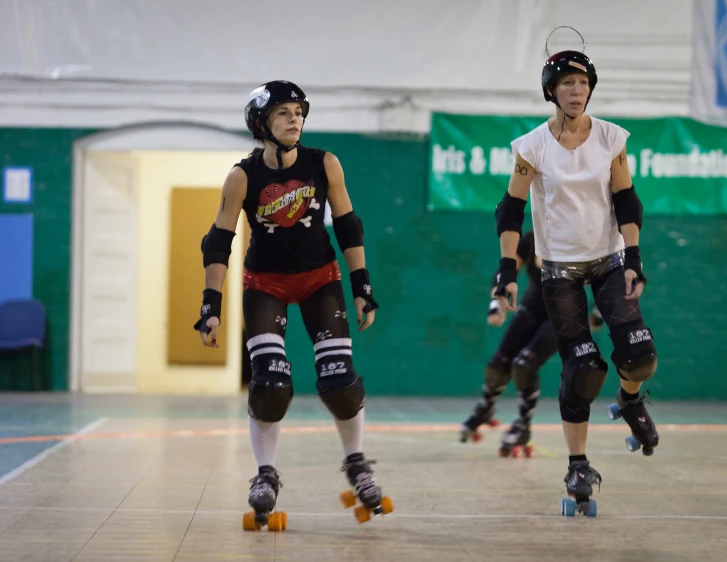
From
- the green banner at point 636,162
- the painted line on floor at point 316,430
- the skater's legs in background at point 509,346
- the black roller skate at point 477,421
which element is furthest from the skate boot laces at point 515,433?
the green banner at point 636,162

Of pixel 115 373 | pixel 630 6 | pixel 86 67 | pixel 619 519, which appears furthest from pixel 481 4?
pixel 619 519

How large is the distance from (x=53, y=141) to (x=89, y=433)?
4.35 metres

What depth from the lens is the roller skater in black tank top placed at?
3.83m

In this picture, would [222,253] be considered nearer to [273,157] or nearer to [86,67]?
[273,157]

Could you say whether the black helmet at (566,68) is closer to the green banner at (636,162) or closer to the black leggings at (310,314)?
the black leggings at (310,314)

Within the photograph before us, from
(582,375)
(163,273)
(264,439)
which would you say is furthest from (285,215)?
(163,273)

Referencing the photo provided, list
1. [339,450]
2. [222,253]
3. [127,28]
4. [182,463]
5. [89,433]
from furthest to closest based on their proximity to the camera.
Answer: [127,28], [89,433], [339,450], [182,463], [222,253]

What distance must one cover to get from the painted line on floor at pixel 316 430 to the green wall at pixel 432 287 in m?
2.51

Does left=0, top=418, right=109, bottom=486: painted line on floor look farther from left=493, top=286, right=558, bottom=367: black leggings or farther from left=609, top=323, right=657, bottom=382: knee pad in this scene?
→ left=609, top=323, right=657, bottom=382: knee pad

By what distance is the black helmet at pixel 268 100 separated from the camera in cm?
390

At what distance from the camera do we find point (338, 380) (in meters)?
3.81

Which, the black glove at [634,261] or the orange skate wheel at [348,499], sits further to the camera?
the black glove at [634,261]

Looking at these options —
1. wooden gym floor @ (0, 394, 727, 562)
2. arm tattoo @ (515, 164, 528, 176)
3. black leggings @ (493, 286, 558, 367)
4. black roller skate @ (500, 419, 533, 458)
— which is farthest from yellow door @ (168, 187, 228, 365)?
arm tattoo @ (515, 164, 528, 176)

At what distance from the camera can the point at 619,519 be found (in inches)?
157
